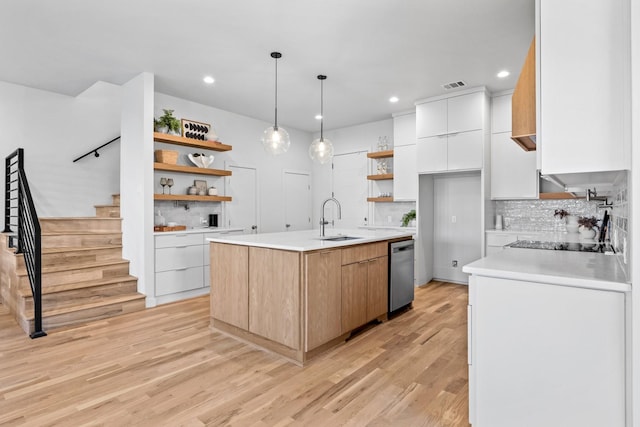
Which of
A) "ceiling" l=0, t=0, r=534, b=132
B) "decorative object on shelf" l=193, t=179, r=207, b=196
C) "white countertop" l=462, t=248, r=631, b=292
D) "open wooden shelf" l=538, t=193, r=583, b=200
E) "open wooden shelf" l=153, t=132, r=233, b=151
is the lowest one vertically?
"white countertop" l=462, t=248, r=631, b=292

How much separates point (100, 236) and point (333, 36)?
12.4ft

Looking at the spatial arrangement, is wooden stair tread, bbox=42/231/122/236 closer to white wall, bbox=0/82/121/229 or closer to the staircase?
the staircase

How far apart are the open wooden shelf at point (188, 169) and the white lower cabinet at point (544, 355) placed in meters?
4.04

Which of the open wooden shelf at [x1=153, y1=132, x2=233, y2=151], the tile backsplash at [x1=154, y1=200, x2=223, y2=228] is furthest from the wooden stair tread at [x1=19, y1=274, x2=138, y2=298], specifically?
the open wooden shelf at [x1=153, y1=132, x2=233, y2=151]

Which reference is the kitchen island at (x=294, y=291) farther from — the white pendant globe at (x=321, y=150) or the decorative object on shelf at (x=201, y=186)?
the decorative object on shelf at (x=201, y=186)

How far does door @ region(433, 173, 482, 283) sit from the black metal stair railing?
17.2ft

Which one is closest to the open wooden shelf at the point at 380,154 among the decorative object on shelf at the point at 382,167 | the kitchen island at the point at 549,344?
the decorative object on shelf at the point at 382,167

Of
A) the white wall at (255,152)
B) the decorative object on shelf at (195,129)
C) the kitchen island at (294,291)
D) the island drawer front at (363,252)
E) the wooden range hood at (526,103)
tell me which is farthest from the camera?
the white wall at (255,152)

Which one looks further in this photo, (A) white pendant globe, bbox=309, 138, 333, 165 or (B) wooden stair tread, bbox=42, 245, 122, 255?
(A) white pendant globe, bbox=309, 138, 333, 165

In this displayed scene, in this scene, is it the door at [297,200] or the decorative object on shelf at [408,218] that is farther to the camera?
the door at [297,200]

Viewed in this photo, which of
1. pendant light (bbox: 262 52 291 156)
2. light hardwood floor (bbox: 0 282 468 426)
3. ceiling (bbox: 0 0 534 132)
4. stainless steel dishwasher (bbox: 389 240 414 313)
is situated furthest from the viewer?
stainless steel dishwasher (bbox: 389 240 414 313)

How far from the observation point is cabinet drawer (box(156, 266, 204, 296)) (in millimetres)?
4387

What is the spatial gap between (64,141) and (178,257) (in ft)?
8.04

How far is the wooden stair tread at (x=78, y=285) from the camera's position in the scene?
12.0ft
